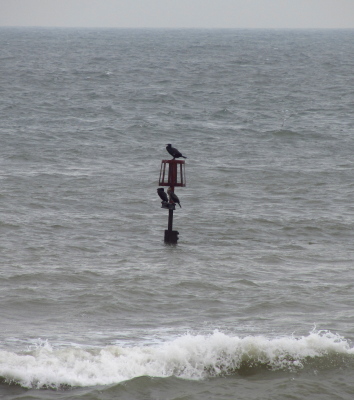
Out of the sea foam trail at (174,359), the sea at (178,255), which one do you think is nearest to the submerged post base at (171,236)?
the sea at (178,255)

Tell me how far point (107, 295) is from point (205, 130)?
77.3ft

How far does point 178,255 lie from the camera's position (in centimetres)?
1959

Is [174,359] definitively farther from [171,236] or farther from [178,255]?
[171,236]

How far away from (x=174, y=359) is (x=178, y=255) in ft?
23.0

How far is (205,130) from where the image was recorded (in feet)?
128

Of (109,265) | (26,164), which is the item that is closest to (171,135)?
(26,164)

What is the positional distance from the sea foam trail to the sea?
3cm

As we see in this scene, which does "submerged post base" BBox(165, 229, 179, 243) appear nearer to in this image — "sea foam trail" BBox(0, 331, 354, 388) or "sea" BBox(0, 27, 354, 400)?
"sea" BBox(0, 27, 354, 400)

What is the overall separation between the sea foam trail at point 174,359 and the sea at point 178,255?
1.0 inches

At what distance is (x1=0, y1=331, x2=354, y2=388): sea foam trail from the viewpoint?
12031 millimetres

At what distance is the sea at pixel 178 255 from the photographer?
12461mm

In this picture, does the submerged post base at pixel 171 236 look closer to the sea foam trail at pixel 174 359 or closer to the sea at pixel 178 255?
the sea at pixel 178 255

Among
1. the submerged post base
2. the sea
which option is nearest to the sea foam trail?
the sea

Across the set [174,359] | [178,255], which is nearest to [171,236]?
[178,255]
